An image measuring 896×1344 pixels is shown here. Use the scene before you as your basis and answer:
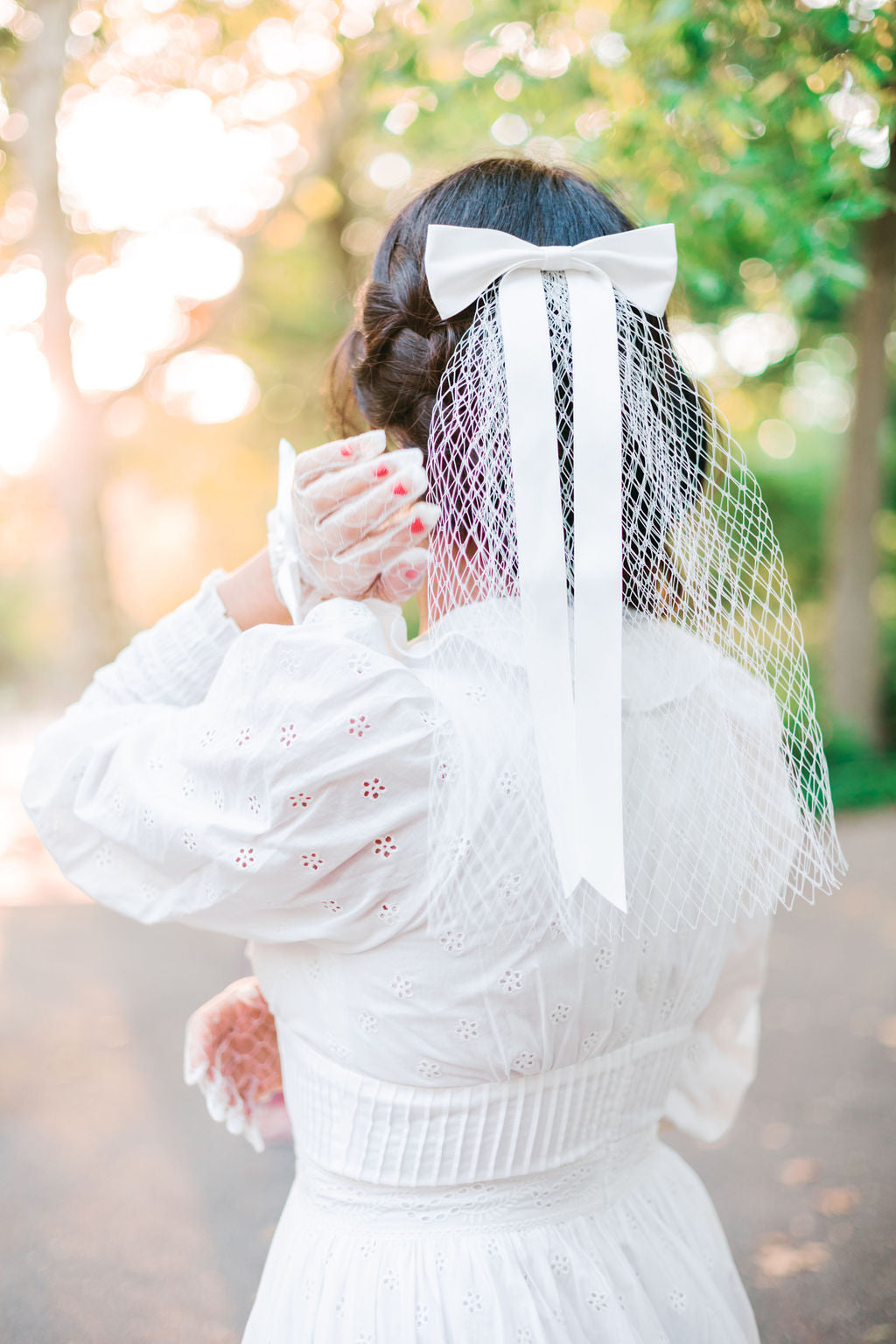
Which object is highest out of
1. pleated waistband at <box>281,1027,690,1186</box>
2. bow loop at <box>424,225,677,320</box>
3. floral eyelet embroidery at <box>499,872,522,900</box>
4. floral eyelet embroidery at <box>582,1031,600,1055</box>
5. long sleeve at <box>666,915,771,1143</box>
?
bow loop at <box>424,225,677,320</box>

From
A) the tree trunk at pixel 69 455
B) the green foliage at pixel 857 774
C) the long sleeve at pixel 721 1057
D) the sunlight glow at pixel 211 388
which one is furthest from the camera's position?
the sunlight glow at pixel 211 388

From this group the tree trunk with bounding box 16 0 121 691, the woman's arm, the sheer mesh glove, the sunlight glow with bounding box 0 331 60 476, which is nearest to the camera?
the woman's arm

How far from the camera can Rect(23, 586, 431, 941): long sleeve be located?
104 centimetres

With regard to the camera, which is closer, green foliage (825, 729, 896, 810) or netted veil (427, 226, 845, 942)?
netted veil (427, 226, 845, 942)

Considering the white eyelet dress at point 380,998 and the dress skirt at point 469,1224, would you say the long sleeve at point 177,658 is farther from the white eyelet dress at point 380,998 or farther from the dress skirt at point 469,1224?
the dress skirt at point 469,1224

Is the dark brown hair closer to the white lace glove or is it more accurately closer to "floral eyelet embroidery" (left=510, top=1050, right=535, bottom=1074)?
the white lace glove

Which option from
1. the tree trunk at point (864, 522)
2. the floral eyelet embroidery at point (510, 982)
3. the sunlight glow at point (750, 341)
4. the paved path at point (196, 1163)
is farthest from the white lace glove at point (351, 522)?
the tree trunk at point (864, 522)

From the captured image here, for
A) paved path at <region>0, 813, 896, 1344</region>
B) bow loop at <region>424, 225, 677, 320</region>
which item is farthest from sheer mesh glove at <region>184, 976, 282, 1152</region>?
paved path at <region>0, 813, 896, 1344</region>

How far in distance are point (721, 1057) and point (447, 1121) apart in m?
0.60

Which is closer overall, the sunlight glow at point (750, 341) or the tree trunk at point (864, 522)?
the sunlight glow at point (750, 341)

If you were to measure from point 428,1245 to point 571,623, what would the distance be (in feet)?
2.34

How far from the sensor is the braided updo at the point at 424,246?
121 centimetres

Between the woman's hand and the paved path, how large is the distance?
2.40 m

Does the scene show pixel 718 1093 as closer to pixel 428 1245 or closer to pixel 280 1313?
pixel 428 1245
